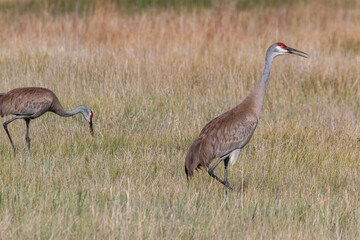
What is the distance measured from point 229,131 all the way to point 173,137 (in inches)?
45.3

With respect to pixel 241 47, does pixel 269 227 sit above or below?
below

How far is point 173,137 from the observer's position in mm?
6391

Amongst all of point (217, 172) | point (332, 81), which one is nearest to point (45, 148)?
point (217, 172)

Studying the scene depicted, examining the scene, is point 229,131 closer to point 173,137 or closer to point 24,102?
point 173,137

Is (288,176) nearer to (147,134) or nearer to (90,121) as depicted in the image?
(147,134)

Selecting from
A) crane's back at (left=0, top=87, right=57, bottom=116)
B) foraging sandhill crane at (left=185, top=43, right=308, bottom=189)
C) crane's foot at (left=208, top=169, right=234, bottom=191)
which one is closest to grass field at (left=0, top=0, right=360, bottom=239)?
crane's foot at (left=208, top=169, right=234, bottom=191)

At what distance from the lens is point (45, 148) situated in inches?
A: 236

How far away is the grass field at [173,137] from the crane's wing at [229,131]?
324mm

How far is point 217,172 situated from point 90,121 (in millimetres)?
1741

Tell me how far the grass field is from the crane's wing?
12.8 inches

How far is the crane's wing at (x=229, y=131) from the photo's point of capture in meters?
5.38

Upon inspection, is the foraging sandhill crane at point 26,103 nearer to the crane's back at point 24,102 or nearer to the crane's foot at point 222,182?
the crane's back at point 24,102

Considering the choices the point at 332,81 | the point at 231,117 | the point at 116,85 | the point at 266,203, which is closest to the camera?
the point at 266,203

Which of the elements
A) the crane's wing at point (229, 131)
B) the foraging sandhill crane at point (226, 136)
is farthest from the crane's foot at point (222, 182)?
the crane's wing at point (229, 131)
